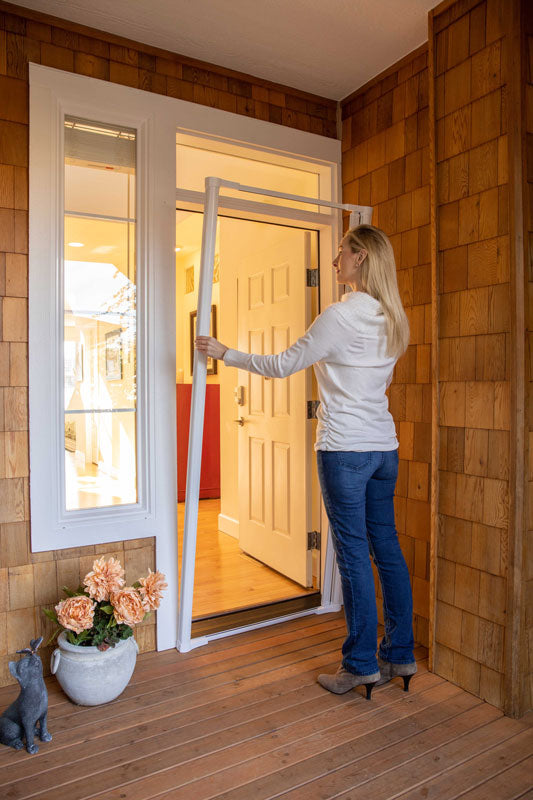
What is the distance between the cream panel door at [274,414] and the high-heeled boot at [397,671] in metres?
1.01

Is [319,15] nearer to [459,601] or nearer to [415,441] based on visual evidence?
[415,441]

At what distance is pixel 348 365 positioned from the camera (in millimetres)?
2176

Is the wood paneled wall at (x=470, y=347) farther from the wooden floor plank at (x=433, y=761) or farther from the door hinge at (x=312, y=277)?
the door hinge at (x=312, y=277)

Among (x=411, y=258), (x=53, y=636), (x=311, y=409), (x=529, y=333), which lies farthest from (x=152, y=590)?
(x=411, y=258)

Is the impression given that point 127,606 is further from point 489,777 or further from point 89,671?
point 489,777

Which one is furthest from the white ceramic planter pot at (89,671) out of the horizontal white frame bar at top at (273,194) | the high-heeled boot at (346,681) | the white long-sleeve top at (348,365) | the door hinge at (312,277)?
the door hinge at (312,277)

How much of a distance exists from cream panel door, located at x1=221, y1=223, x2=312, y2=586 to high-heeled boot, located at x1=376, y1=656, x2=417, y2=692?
1011mm

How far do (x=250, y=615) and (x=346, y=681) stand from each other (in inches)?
33.4

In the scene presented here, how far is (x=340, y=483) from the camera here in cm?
215

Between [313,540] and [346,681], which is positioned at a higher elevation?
[313,540]

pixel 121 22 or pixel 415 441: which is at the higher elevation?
pixel 121 22

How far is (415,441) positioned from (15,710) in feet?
6.11

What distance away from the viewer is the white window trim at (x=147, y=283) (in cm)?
235

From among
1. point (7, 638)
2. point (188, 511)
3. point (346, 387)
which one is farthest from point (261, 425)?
point (7, 638)
